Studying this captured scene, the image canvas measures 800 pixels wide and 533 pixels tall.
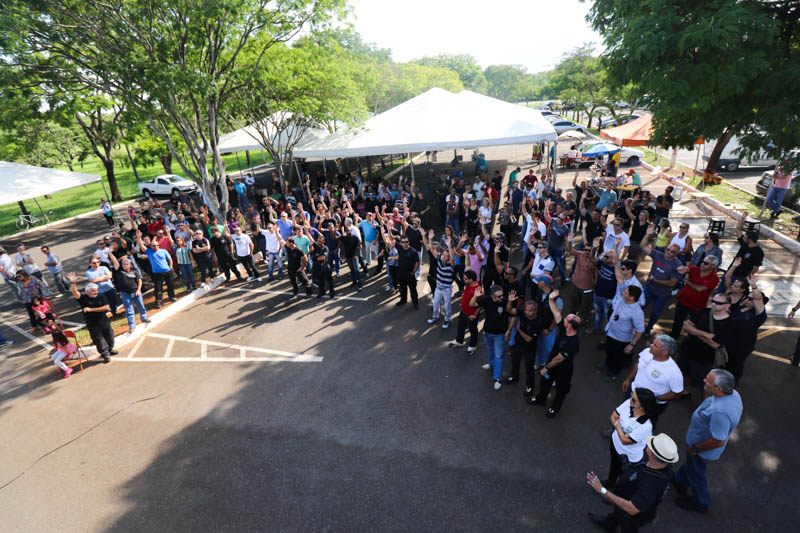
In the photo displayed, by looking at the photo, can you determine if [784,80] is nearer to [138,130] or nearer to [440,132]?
[440,132]

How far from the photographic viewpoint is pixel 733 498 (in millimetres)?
4121

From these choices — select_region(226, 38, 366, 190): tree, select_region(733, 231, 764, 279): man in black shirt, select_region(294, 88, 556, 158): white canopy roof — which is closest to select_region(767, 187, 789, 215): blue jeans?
select_region(294, 88, 556, 158): white canopy roof

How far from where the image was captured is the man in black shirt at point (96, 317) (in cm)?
715

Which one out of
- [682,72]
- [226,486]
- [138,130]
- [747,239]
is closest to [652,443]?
[226,486]

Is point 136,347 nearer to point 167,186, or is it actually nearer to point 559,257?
point 559,257

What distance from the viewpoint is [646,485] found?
116 inches

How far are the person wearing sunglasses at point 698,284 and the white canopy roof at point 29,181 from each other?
69.3 ft

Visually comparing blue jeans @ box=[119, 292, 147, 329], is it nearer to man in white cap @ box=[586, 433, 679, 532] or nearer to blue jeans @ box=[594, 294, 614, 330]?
man in white cap @ box=[586, 433, 679, 532]

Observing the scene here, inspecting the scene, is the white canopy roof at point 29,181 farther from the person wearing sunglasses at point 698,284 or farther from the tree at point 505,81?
the tree at point 505,81

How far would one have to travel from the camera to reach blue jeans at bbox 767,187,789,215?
38.1ft

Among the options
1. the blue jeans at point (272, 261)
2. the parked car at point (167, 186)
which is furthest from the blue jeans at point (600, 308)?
the parked car at point (167, 186)

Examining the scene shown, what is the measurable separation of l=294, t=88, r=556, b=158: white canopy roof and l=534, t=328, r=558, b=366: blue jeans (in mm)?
8380

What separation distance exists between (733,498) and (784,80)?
6468mm

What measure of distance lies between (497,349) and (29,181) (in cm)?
2017
